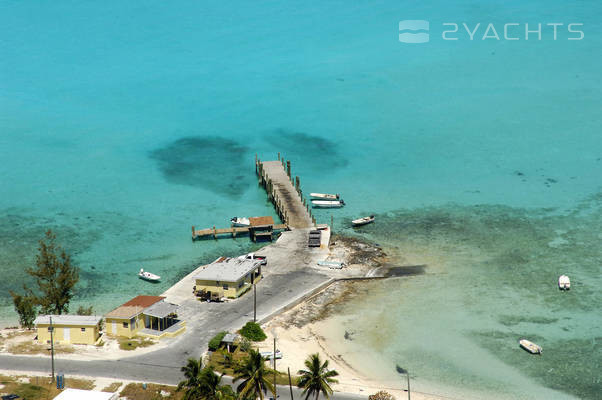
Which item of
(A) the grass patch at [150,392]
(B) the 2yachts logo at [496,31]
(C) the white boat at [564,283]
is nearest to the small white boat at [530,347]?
(C) the white boat at [564,283]

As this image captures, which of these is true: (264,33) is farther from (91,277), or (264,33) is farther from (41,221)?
(91,277)

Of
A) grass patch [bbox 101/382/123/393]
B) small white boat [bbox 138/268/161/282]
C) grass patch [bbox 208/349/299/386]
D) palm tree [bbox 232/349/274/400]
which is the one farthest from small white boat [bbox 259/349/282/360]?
small white boat [bbox 138/268/161/282]

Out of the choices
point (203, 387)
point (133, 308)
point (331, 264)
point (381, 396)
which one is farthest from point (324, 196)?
point (203, 387)

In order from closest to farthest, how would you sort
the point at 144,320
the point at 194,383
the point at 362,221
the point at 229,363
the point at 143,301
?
1. the point at 194,383
2. the point at 229,363
3. the point at 144,320
4. the point at 143,301
5. the point at 362,221

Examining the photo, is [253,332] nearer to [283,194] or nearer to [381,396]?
[381,396]

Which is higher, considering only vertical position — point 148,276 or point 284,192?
point 284,192

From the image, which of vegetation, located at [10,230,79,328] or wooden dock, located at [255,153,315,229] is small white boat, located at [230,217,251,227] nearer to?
wooden dock, located at [255,153,315,229]

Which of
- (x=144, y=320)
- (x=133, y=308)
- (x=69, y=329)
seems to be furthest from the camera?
(x=144, y=320)

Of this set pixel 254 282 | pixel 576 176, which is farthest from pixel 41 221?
pixel 576 176
